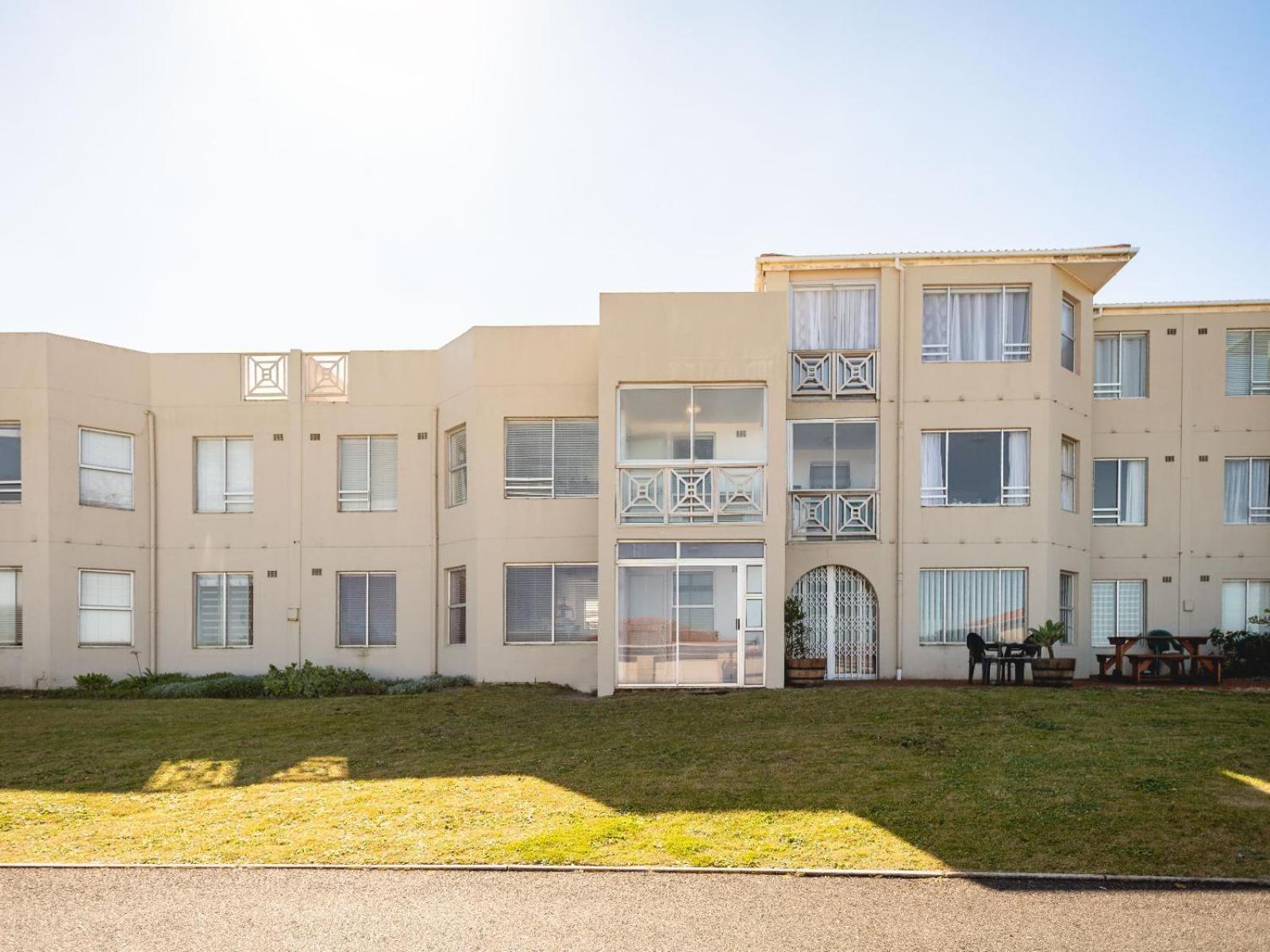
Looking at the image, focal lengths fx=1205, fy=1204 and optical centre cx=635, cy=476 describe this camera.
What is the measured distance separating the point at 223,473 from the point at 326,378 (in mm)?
2839

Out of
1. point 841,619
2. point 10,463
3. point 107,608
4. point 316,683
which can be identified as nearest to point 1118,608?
point 841,619

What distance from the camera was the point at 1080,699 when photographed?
58.3ft

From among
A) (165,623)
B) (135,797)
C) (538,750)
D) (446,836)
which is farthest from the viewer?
(165,623)

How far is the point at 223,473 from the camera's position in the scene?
79.5ft

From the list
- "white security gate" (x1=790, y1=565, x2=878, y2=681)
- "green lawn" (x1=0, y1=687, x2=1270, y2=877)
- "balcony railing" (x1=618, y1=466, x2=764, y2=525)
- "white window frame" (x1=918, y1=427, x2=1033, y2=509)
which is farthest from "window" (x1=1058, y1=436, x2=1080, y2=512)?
"balcony railing" (x1=618, y1=466, x2=764, y2=525)

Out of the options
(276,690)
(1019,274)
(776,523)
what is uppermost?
(1019,274)

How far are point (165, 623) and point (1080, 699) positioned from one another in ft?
55.9

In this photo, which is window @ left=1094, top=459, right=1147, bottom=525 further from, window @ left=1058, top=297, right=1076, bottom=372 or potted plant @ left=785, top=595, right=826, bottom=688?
potted plant @ left=785, top=595, right=826, bottom=688

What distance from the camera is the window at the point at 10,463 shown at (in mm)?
22484

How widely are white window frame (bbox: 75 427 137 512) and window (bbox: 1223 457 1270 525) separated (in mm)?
21881

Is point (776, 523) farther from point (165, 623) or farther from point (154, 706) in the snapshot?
point (165, 623)

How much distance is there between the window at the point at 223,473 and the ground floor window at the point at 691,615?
28.6ft

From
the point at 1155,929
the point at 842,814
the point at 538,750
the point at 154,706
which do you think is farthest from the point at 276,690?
the point at 1155,929

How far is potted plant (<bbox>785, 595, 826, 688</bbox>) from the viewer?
66.1 ft
